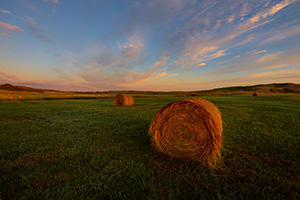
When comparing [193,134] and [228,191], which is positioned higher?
[193,134]

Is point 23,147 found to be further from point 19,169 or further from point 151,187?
point 151,187

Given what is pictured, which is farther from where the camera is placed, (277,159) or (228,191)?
(277,159)

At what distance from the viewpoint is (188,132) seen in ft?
14.7

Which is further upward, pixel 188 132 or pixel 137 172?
pixel 188 132

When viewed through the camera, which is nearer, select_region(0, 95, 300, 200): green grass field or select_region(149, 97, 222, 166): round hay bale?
select_region(0, 95, 300, 200): green grass field

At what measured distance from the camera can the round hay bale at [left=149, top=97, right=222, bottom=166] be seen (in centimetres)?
414

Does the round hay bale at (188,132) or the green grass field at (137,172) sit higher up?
the round hay bale at (188,132)

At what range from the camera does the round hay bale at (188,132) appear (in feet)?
13.6

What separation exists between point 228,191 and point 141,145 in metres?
→ 3.07

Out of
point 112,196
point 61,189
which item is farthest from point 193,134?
point 61,189

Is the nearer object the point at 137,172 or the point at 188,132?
the point at 137,172

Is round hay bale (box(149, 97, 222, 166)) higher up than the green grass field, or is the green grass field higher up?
round hay bale (box(149, 97, 222, 166))

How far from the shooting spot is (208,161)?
3891 millimetres

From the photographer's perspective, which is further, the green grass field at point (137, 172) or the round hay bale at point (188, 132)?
the round hay bale at point (188, 132)
